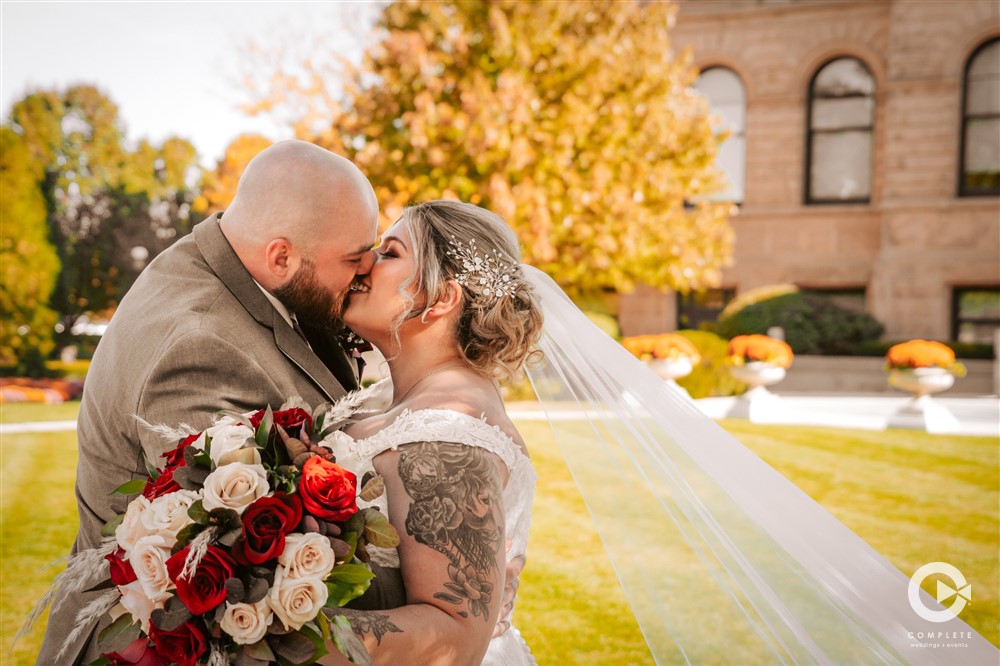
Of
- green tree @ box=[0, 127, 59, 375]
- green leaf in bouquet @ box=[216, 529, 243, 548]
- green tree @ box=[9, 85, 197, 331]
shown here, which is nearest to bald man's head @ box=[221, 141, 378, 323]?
green leaf in bouquet @ box=[216, 529, 243, 548]

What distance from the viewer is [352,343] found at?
3533 millimetres

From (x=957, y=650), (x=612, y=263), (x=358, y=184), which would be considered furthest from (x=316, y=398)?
(x=612, y=263)

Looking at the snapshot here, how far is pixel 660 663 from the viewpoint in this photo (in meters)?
3.34

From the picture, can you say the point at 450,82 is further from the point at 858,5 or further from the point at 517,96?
the point at 858,5

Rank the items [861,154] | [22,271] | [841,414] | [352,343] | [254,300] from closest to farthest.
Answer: [254,300] < [352,343] < [841,414] < [22,271] < [861,154]

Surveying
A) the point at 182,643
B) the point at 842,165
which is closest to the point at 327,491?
the point at 182,643

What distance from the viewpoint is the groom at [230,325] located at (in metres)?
2.52

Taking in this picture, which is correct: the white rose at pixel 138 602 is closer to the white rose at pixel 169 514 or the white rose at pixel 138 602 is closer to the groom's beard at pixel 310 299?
the white rose at pixel 169 514

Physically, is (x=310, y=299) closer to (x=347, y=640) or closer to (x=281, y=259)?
(x=281, y=259)

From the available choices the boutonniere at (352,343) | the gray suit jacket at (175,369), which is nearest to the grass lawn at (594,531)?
the boutonniere at (352,343)

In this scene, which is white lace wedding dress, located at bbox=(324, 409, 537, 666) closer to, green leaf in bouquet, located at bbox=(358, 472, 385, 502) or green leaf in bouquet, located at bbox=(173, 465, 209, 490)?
green leaf in bouquet, located at bbox=(358, 472, 385, 502)

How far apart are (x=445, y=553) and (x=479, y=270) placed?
1092mm

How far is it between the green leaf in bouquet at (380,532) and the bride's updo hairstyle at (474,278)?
100cm

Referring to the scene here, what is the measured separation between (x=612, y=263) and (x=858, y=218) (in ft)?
35.2
